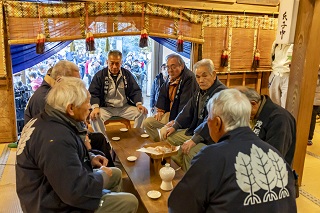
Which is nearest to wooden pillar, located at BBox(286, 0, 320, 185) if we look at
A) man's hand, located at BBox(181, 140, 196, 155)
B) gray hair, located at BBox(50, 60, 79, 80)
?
man's hand, located at BBox(181, 140, 196, 155)

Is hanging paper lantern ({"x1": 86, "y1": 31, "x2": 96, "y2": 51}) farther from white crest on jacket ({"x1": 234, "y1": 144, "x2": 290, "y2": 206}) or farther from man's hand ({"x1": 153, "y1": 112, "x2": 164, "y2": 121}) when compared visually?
white crest on jacket ({"x1": 234, "y1": 144, "x2": 290, "y2": 206})

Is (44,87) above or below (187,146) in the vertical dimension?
above

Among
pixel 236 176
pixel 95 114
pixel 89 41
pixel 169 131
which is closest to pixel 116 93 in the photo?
pixel 95 114

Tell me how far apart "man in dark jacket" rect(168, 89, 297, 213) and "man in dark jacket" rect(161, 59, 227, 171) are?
3.63 feet

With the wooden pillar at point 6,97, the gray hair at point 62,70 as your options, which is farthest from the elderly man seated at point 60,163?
the wooden pillar at point 6,97

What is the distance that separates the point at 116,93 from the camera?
346 centimetres

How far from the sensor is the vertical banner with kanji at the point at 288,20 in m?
2.33

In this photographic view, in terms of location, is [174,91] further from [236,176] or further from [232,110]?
[236,176]

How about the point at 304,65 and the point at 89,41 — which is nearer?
the point at 304,65

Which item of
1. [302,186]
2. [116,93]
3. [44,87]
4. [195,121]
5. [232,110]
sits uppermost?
[232,110]

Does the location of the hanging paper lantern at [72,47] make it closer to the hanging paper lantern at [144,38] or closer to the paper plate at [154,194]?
the hanging paper lantern at [144,38]

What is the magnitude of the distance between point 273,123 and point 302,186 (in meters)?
1.18

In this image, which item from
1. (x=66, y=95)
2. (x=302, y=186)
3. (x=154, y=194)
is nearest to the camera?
(x=66, y=95)

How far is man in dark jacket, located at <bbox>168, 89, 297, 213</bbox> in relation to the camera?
1016mm
